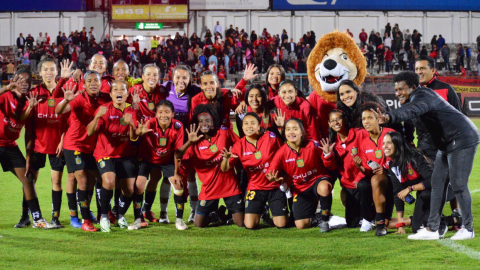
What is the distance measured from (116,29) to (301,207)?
30.1 metres

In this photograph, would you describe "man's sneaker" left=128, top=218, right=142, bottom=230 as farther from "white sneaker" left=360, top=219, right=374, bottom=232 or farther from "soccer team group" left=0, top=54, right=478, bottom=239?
"white sneaker" left=360, top=219, right=374, bottom=232

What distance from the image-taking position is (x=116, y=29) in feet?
114

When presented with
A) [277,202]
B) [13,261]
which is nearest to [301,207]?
[277,202]

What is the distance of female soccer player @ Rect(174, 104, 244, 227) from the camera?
6867 mm

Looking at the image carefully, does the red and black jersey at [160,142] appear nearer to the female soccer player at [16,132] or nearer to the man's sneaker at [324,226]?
the female soccer player at [16,132]

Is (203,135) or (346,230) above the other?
(203,135)

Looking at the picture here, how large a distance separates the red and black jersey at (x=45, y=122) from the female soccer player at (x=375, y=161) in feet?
11.4

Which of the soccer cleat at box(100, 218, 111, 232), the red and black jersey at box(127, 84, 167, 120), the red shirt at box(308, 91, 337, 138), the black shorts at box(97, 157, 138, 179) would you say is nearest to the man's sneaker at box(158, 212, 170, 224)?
the black shorts at box(97, 157, 138, 179)

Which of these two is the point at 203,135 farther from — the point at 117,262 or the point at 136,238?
the point at 117,262

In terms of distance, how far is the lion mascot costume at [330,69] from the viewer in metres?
7.37

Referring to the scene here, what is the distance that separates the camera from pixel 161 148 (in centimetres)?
683

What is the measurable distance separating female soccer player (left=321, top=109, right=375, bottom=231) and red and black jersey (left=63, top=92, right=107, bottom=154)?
2.67 metres

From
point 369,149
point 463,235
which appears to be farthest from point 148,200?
point 463,235

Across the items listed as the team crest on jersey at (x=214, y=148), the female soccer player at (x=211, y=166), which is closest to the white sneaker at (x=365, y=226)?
the female soccer player at (x=211, y=166)
